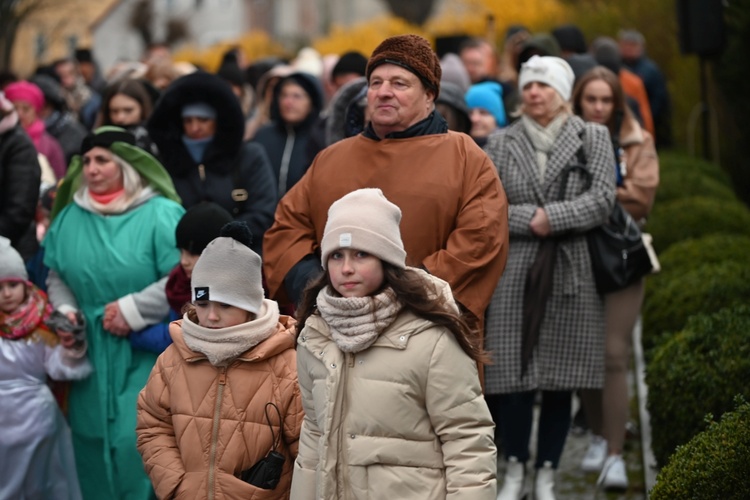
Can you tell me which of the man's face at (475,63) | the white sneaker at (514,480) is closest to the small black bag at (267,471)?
the white sneaker at (514,480)

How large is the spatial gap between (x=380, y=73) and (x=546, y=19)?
23.8 metres

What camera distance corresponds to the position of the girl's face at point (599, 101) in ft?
28.6

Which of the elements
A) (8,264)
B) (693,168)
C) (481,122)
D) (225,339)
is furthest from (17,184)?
(693,168)

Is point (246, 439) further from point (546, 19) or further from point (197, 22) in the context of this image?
point (197, 22)

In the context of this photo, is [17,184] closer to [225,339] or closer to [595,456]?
[225,339]

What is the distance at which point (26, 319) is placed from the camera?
7.16m

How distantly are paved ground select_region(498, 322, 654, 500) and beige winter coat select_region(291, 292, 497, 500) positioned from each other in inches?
118

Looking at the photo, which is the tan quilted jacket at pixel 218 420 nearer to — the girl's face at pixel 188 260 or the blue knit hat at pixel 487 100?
the girl's face at pixel 188 260

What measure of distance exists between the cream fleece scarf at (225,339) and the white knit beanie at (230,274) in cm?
10

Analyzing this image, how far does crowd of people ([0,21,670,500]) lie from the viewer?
201 inches

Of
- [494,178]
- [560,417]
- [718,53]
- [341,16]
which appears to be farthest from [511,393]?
[341,16]

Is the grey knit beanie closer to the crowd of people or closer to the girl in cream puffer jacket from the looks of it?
the crowd of people

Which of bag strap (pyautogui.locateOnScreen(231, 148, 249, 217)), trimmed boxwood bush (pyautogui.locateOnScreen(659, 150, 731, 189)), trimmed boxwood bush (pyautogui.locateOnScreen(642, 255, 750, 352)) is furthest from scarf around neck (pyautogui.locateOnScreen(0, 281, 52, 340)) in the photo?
trimmed boxwood bush (pyautogui.locateOnScreen(659, 150, 731, 189))

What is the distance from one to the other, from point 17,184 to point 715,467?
427 cm
